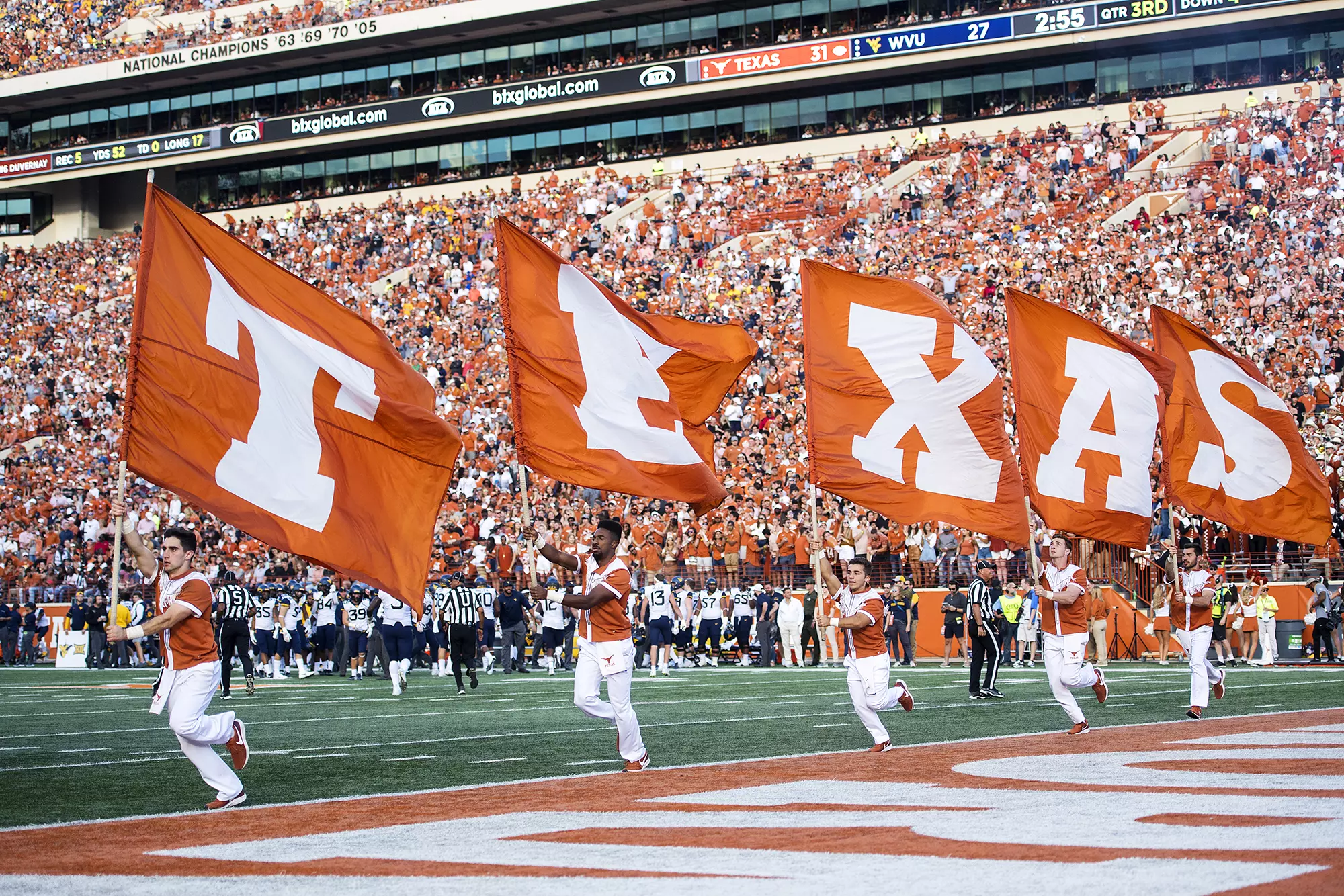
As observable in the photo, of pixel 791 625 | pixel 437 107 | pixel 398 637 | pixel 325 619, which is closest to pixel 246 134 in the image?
pixel 437 107

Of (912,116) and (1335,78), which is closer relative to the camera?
(1335,78)

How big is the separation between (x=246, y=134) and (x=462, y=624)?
132 feet

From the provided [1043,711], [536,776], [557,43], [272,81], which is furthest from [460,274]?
[536,776]

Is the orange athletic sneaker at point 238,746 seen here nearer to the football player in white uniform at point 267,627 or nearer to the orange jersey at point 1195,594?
the orange jersey at point 1195,594

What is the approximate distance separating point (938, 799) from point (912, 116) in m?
42.4

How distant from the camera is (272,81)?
193 feet

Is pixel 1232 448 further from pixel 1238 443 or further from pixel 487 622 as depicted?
pixel 487 622

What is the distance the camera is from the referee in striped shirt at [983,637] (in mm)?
18812

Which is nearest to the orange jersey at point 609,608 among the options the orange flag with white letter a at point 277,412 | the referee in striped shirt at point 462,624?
the orange flag with white letter a at point 277,412

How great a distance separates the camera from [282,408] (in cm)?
1020

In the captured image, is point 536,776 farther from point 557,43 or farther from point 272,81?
point 272,81

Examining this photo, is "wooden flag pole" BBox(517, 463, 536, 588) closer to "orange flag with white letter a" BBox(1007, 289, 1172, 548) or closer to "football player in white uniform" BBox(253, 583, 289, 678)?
"orange flag with white letter a" BBox(1007, 289, 1172, 548)

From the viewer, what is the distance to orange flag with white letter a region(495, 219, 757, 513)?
12.1 m

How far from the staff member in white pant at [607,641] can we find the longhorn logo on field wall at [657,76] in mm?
41622
